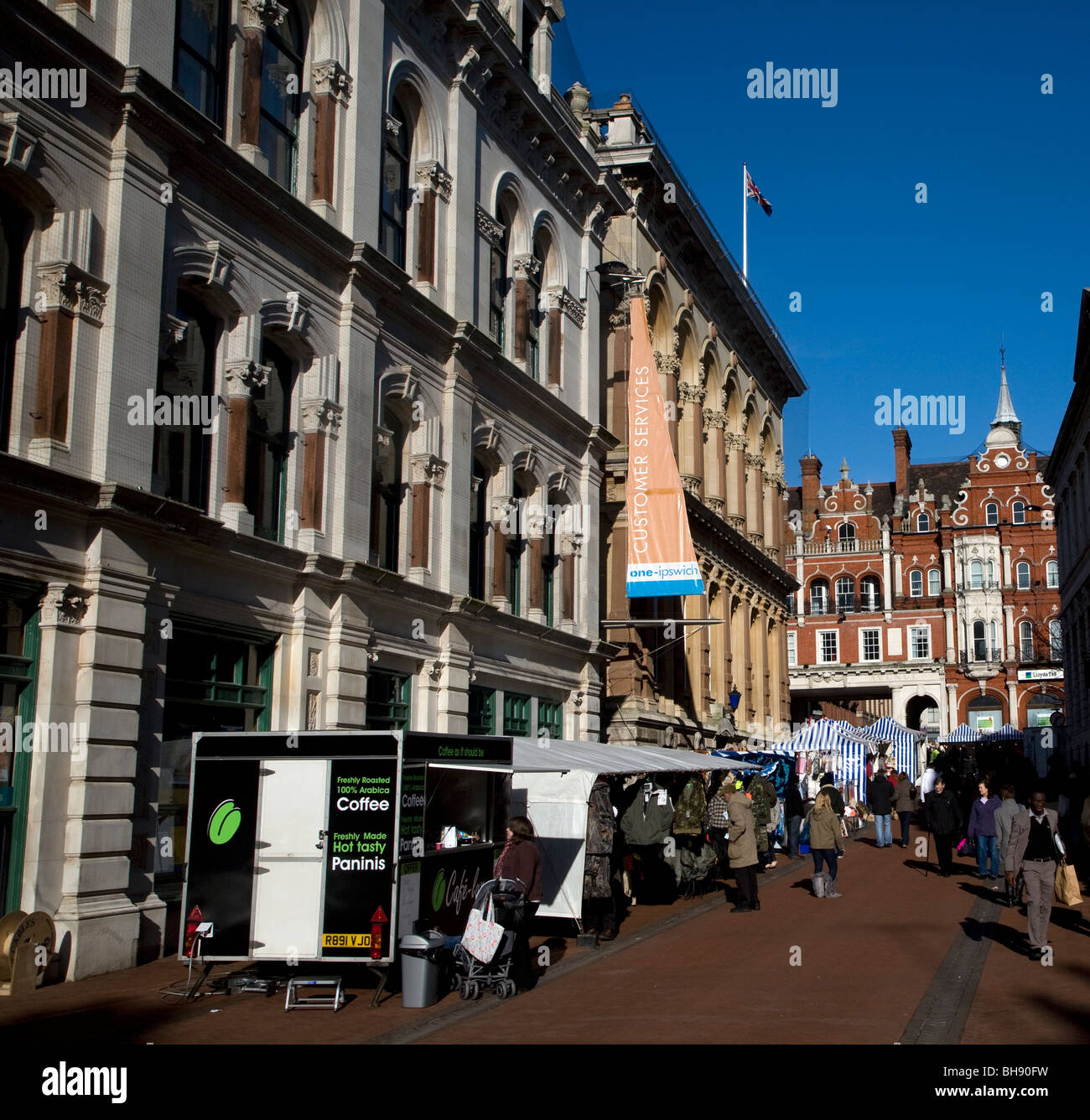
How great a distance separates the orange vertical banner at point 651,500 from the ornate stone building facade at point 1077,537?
2011cm

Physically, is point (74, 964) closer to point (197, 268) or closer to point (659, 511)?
point (197, 268)

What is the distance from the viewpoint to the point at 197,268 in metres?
16.4

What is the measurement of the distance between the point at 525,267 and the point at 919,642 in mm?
59365

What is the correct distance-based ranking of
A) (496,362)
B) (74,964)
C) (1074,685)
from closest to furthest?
1. (74,964)
2. (496,362)
3. (1074,685)

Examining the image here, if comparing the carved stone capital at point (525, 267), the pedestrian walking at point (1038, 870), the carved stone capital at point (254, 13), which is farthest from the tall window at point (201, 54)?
the pedestrian walking at point (1038, 870)

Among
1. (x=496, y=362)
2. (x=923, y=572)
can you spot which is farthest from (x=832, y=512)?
(x=496, y=362)

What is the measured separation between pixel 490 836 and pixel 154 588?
4891mm

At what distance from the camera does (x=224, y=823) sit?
12328 mm

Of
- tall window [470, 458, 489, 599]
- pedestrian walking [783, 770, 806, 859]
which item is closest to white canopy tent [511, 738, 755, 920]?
tall window [470, 458, 489, 599]

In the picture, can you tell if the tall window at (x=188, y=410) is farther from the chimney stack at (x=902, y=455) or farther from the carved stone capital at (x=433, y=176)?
the chimney stack at (x=902, y=455)

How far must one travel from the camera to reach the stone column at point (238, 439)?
17.0 m

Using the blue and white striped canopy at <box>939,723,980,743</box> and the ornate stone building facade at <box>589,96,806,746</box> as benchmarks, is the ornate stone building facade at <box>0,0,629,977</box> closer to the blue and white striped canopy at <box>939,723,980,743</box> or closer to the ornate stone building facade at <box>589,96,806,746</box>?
the ornate stone building facade at <box>589,96,806,746</box>

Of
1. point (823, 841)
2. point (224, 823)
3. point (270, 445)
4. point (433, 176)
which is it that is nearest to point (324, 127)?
point (433, 176)

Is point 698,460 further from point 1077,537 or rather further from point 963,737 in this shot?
point 1077,537
